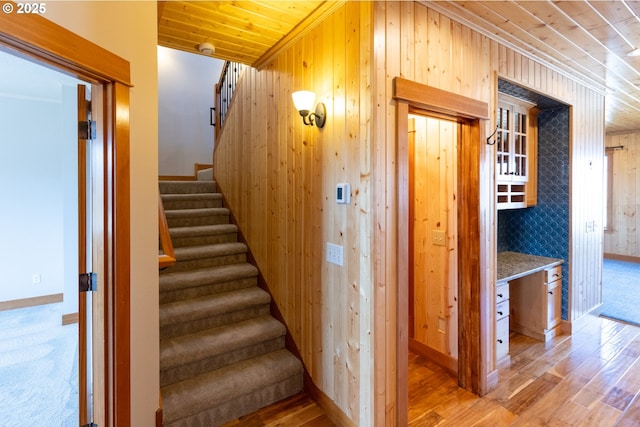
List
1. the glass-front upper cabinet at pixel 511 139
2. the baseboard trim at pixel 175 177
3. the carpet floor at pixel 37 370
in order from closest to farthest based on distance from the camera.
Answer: the carpet floor at pixel 37 370, the glass-front upper cabinet at pixel 511 139, the baseboard trim at pixel 175 177

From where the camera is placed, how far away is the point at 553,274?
3.44 m

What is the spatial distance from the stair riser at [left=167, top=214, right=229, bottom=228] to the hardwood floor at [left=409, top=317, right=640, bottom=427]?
2.61 m

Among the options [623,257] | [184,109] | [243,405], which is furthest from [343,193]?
[623,257]

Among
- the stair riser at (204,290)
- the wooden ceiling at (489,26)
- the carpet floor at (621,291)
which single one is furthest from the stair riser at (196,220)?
the carpet floor at (621,291)

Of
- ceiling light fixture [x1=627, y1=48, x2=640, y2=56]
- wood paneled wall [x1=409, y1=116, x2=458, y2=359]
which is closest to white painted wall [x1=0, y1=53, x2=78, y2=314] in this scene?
wood paneled wall [x1=409, y1=116, x2=458, y2=359]

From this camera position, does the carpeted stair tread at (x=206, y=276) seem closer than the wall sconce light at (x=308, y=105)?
No

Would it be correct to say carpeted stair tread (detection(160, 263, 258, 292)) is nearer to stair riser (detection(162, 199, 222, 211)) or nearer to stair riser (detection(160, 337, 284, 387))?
stair riser (detection(160, 337, 284, 387))

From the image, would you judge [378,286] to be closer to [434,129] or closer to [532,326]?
[434,129]

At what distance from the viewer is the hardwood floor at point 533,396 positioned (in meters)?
2.23

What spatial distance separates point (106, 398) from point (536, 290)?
12.6ft

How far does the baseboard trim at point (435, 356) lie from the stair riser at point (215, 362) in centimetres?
132

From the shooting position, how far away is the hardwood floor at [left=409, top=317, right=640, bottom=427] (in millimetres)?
2246

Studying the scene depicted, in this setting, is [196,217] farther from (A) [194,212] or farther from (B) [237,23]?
(B) [237,23]

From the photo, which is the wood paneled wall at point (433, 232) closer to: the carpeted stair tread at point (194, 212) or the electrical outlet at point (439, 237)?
the electrical outlet at point (439, 237)
